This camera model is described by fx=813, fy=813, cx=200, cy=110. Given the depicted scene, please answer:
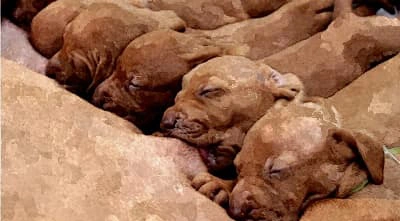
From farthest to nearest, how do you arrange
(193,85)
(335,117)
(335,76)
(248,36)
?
(248,36) < (335,76) < (193,85) < (335,117)

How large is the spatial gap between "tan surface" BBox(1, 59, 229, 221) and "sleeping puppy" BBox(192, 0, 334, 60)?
54 cm

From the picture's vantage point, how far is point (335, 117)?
6.59 feet

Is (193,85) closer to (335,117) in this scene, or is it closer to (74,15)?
(335,117)

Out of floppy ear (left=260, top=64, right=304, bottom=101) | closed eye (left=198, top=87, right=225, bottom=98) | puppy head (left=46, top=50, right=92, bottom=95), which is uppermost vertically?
closed eye (left=198, top=87, right=225, bottom=98)

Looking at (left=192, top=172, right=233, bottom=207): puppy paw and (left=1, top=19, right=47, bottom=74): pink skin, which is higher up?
(left=192, top=172, right=233, bottom=207): puppy paw

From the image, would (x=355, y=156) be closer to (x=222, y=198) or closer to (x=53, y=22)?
(x=222, y=198)

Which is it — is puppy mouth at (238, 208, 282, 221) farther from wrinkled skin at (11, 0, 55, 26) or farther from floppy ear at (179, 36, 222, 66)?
wrinkled skin at (11, 0, 55, 26)

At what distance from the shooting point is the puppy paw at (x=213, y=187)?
1983 millimetres

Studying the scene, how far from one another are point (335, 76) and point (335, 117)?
0.43 metres

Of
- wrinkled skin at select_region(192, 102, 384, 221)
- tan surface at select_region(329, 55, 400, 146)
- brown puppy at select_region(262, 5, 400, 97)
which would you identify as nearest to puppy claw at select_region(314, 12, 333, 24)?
brown puppy at select_region(262, 5, 400, 97)

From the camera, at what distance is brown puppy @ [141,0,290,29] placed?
2.76 metres

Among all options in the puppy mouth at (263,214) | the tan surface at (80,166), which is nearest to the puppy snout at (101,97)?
the tan surface at (80,166)

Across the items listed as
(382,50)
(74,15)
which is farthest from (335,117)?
(74,15)

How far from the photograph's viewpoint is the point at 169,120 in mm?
2158
